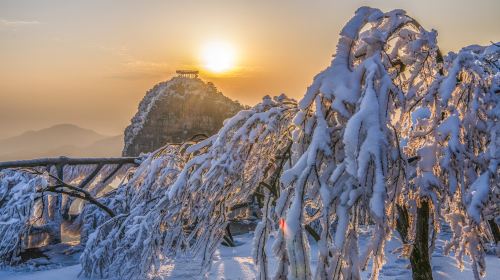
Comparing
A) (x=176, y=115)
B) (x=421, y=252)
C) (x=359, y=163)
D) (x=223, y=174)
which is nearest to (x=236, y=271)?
(x=421, y=252)

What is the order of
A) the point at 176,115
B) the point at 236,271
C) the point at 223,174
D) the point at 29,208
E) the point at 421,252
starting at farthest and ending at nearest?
the point at 176,115 → the point at 29,208 → the point at 236,271 → the point at 421,252 → the point at 223,174

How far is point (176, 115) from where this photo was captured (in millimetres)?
25172

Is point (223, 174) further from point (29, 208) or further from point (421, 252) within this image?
point (29, 208)

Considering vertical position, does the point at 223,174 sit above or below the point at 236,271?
above

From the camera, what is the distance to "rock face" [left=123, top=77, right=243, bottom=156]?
24.3 metres

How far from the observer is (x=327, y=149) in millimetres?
2137

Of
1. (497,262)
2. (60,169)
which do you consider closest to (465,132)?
(497,262)

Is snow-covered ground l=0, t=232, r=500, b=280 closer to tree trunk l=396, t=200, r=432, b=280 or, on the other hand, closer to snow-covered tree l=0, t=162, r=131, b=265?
snow-covered tree l=0, t=162, r=131, b=265

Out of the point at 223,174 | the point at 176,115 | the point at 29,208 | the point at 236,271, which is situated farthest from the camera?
the point at 176,115

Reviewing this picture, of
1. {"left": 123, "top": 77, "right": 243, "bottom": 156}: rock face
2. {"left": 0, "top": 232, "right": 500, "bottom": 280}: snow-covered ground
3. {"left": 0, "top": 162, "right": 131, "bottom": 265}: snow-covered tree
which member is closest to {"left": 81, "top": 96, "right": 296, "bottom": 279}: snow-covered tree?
{"left": 0, "top": 232, "right": 500, "bottom": 280}: snow-covered ground

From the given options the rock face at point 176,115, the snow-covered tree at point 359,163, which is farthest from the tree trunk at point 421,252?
the rock face at point 176,115

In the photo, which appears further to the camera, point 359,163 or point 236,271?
point 236,271

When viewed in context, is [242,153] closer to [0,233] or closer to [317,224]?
[0,233]

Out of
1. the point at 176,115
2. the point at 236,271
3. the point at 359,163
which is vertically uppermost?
the point at 176,115
